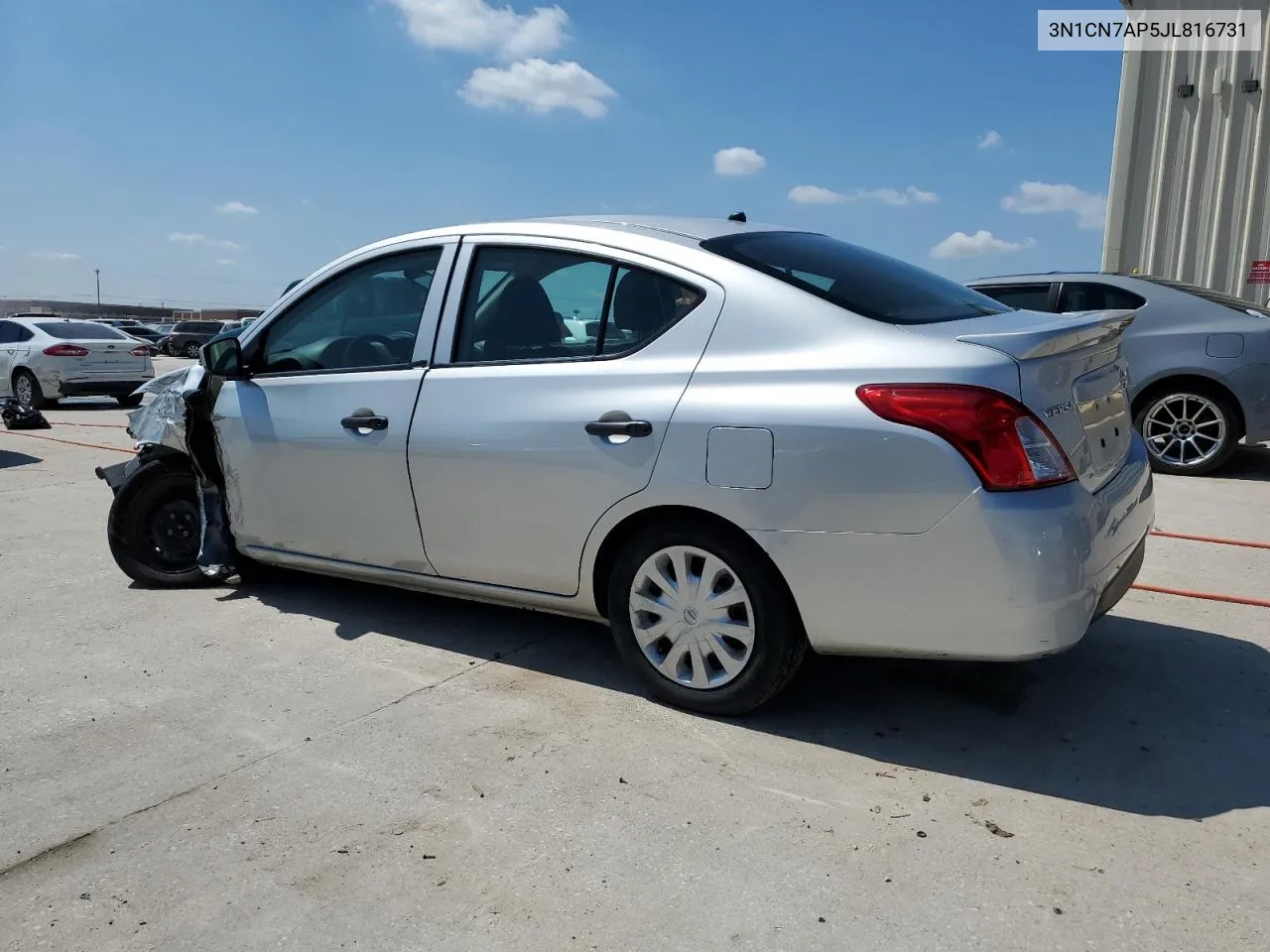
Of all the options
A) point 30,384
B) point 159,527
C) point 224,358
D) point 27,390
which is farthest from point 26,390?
point 224,358

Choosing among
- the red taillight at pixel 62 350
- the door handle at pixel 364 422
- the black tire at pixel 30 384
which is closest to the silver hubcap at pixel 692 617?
the door handle at pixel 364 422

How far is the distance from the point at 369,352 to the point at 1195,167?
13.8 m

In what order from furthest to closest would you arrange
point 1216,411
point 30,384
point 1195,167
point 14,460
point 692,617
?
point 30,384, point 1195,167, point 14,460, point 1216,411, point 692,617

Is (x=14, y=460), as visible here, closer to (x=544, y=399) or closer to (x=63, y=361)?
(x=63, y=361)

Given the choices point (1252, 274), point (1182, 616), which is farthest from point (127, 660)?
point (1252, 274)

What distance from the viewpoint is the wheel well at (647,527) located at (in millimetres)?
3090

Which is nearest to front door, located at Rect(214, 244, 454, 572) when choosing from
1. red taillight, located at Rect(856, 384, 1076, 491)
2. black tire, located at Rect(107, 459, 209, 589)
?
black tire, located at Rect(107, 459, 209, 589)

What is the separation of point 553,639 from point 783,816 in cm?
164

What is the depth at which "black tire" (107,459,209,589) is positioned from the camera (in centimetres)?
493

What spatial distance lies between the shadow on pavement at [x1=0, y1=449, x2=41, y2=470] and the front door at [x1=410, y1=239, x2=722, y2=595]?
23.5 feet

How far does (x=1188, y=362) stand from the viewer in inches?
303

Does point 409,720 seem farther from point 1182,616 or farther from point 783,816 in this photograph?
point 1182,616

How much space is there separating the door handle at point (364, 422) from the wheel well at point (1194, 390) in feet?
20.9

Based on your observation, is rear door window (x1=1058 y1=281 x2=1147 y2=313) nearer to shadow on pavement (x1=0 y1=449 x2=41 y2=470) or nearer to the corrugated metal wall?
the corrugated metal wall
